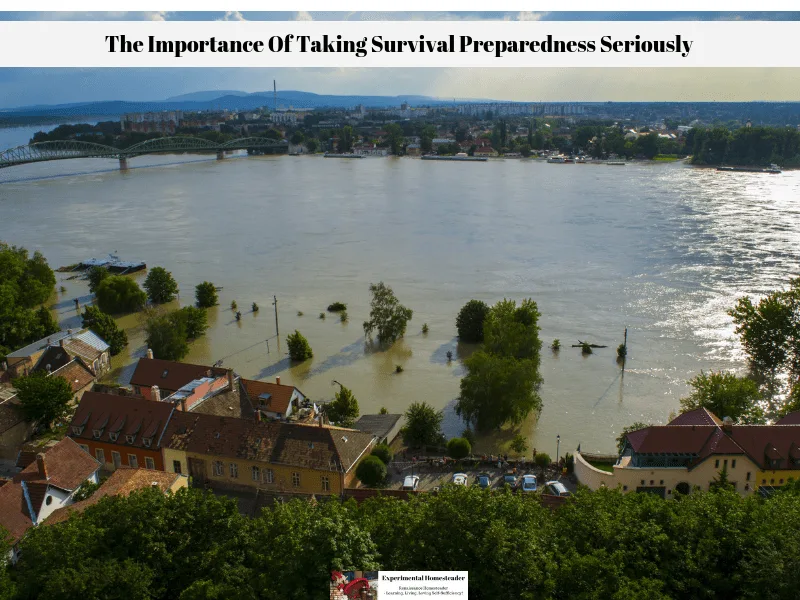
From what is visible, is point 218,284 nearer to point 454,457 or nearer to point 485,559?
point 454,457

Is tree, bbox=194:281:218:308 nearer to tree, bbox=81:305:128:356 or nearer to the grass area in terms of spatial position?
tree, bbox=81:305:128:356

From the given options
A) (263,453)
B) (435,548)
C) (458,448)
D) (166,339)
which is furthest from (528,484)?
(166,339)

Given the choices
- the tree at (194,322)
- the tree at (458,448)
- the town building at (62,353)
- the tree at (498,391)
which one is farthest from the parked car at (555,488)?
the tree at (194,322)

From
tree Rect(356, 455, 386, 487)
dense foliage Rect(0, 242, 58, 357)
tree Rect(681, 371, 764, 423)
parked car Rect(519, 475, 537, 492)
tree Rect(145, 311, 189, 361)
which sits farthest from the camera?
dense foliage Rect(0, 242, 58, 357)

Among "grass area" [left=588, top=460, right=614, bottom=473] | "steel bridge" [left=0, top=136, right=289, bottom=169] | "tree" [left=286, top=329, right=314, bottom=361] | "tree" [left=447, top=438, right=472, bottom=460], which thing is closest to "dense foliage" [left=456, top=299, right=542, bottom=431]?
"tree" [left=447, top=438, right=472, bottom=460]

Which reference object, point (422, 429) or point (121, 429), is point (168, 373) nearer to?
point (121, 429)
